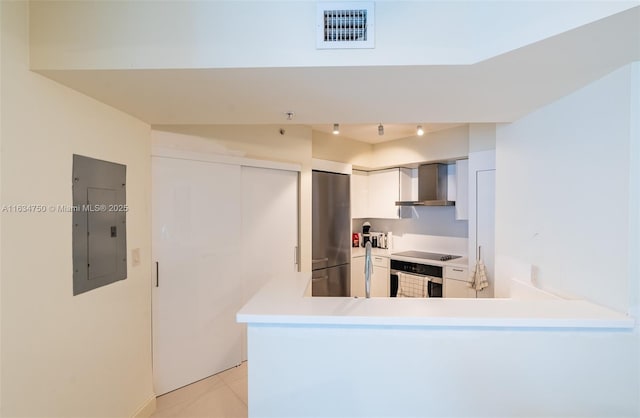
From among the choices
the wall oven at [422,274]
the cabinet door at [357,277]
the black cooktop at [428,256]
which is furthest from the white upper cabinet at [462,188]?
the cabinet door at [357,277]

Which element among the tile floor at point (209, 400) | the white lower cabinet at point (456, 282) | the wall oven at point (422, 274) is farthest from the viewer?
the wall oven at point (422, 274)

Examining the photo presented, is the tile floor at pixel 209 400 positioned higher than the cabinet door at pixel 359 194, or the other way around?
the cabinet door at pixel 359 194

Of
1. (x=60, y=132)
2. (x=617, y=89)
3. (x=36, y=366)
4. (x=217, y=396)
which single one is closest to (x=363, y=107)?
(x=617, y=89)

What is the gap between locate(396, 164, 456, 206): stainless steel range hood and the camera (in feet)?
12.1

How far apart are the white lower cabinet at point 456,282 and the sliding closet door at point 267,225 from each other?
1742 mm

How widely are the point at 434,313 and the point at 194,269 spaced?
6.48ft

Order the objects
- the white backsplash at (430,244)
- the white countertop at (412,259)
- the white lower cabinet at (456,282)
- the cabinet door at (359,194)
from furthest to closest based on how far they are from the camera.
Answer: the cabinet door at (359,194), the white backsplash at (430,244), the white countertop at (412,259), the white lower cabinet at (456,282)

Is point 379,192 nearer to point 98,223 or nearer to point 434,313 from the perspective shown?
point 434,313

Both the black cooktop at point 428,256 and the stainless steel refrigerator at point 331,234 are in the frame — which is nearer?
the stainless steel refrigerator at point 331,234

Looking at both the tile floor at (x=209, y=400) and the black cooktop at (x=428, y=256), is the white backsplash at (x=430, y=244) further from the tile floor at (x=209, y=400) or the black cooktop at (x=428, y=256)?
the tile floor at (x=209, y=400)

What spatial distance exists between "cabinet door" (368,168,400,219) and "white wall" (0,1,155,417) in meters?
3.11

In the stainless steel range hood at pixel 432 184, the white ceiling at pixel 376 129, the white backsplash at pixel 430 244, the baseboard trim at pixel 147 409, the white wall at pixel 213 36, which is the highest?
the white ceiling at pixel 376 129

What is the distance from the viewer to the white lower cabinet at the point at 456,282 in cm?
317

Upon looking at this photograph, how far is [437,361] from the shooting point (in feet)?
4.33
